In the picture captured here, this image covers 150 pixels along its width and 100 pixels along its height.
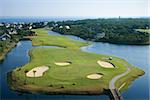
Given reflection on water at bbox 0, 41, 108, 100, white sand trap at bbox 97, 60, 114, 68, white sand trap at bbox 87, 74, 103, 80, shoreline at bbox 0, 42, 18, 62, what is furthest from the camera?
shoreline at bbox 0, 42, 18, 62

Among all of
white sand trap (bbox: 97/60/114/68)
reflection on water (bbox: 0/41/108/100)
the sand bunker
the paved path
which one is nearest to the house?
reflection on water (bbox: 0/41/108/100)

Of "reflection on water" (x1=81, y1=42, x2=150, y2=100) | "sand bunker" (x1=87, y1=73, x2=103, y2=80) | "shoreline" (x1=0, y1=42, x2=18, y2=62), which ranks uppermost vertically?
"shoreline" (x1=0, y1=42, x2=18, y2=62)

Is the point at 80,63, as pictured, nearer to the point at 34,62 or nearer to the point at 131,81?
the point at 34,62

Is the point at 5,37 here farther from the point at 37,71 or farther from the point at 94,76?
the point at 94,76

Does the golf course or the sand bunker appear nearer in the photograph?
the golf course

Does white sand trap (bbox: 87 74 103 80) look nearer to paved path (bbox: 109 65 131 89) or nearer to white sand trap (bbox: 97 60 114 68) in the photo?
paved path (bbox: 109 65 131 89)

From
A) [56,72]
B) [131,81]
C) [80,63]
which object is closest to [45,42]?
[80,63]

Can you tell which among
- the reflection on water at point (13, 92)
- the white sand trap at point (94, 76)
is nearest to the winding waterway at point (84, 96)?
the reflection on water at point (13, 92)

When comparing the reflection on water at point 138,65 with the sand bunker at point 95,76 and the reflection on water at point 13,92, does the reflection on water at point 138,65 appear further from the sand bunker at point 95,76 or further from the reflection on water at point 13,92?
the sand bunker at point 95,76
